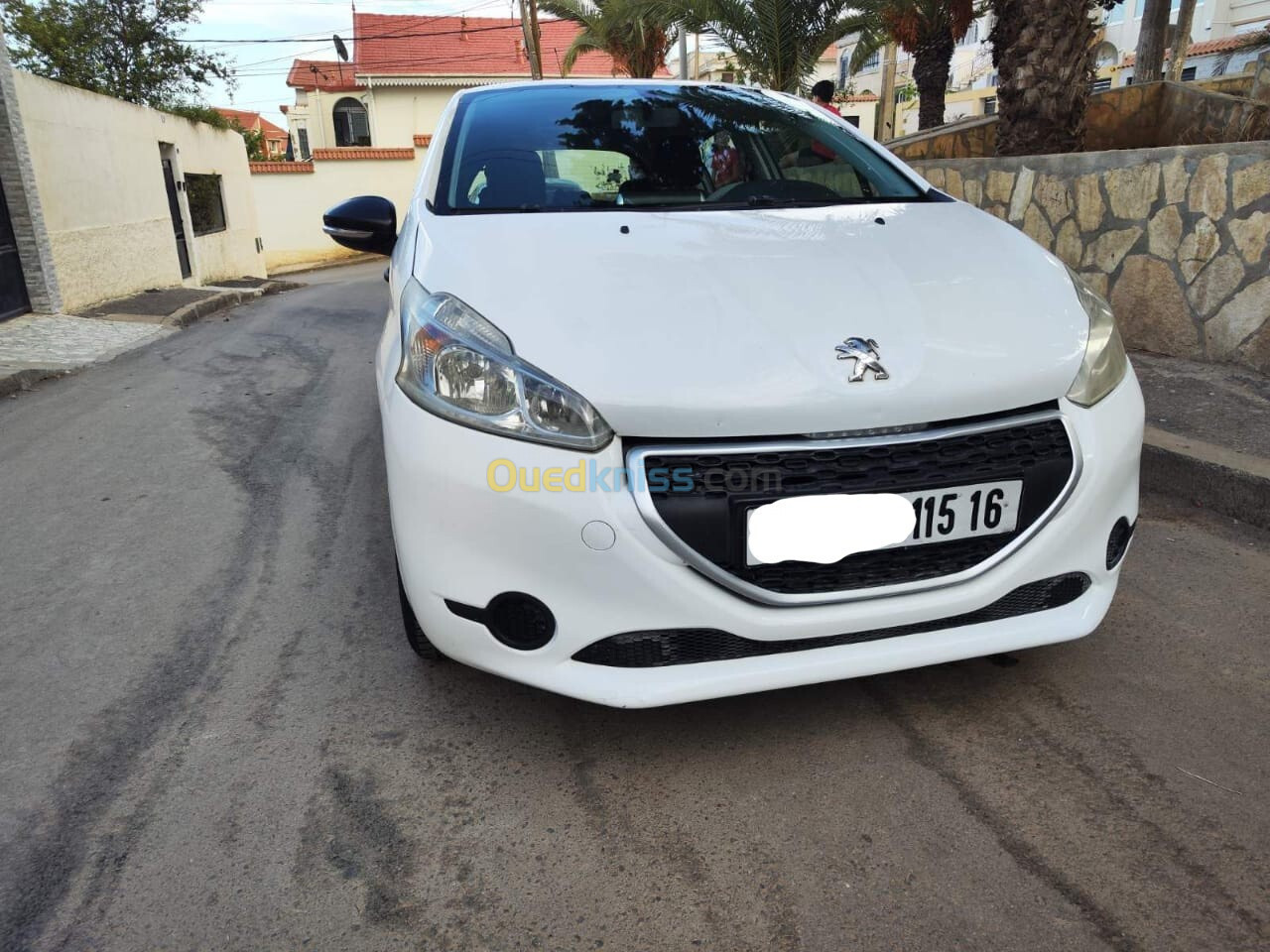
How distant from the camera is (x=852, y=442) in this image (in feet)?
6.17

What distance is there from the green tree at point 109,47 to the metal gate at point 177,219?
9.24 ft

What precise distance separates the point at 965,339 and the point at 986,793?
3.11 feet

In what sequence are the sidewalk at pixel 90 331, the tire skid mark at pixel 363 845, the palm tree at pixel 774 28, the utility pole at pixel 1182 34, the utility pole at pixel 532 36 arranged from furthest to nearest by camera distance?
the utility pole at pixel 532 36 < the utility pole at pixel 1182 34 < the palm tree at pixel 774 28 < the sidewalk at pixel 90 331 < the tire skid mark at pixel 363 845

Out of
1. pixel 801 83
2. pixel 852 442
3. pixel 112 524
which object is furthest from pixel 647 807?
pixel 801 83

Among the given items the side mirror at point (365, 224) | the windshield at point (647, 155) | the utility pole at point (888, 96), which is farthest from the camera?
the utility pole at point (888, 96)

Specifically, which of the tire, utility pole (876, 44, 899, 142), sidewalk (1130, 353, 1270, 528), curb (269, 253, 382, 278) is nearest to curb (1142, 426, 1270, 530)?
sidewalk (1130, 353, 1270, 528)

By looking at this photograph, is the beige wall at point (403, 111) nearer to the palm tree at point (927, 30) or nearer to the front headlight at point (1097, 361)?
the palm tree at point (927, 30)

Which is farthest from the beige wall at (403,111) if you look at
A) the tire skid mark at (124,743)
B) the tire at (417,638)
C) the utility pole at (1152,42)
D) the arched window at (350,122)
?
the tire at (417,638)

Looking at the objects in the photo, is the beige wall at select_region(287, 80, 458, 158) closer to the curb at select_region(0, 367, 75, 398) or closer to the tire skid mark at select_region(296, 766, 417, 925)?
the curb at select_region(0, 367, 75, 398)

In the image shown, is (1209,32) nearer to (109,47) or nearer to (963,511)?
(109,47)

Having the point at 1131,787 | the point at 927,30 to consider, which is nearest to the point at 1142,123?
the point at 927,30

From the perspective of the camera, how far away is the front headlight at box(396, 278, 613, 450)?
1855 mm

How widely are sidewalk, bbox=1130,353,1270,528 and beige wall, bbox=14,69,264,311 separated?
11073 mm

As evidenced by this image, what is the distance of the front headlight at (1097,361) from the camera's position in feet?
6.78
